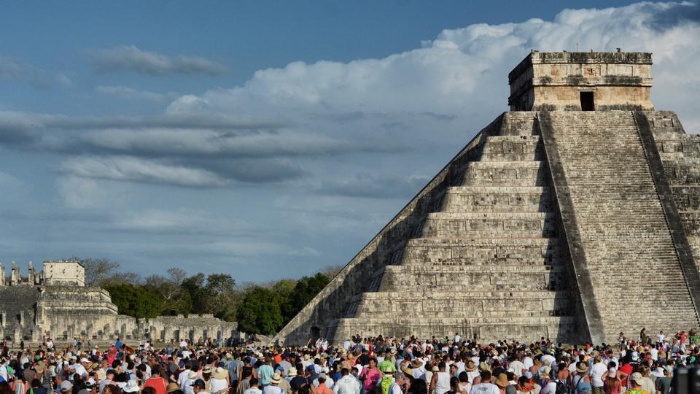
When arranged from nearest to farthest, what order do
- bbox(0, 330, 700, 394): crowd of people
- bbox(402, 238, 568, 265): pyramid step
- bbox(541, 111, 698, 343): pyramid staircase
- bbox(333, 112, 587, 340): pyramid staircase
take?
bbox(0, 330, 700, 394): crowd of people, bbox(541, 111, 698, 343): pyramid staircase, bbox(333, 112, 587, 340): pyramid staircase, bbox(402, 238, 568, 265): pyramid step

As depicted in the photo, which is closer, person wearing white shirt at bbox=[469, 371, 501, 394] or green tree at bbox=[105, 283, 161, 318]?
person wearing white shirt at bbox=[469, 371, 501, 394]

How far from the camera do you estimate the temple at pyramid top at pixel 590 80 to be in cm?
4238

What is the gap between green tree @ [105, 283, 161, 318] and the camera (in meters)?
83.6

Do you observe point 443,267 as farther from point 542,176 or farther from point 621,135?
point 621,135

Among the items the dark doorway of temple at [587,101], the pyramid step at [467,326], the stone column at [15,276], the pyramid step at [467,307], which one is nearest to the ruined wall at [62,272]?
the stone column at [15,276]

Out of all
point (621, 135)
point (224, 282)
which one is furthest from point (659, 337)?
point (224, 282)

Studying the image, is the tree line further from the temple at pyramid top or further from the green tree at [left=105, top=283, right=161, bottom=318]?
the temple at pyramid top

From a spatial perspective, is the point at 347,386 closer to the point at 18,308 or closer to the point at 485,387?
the point at 485,387

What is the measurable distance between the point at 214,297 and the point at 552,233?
69.6m

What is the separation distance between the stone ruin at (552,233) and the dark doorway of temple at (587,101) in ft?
0.18

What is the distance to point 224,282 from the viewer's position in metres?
106

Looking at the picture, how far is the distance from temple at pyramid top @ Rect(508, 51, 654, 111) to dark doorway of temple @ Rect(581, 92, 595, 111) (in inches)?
1.4

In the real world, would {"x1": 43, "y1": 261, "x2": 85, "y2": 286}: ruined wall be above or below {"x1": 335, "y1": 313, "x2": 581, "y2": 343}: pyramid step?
above

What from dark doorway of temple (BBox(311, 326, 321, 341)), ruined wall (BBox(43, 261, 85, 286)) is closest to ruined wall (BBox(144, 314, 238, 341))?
ruined wall (BBox(43, 261, 85, 286))
